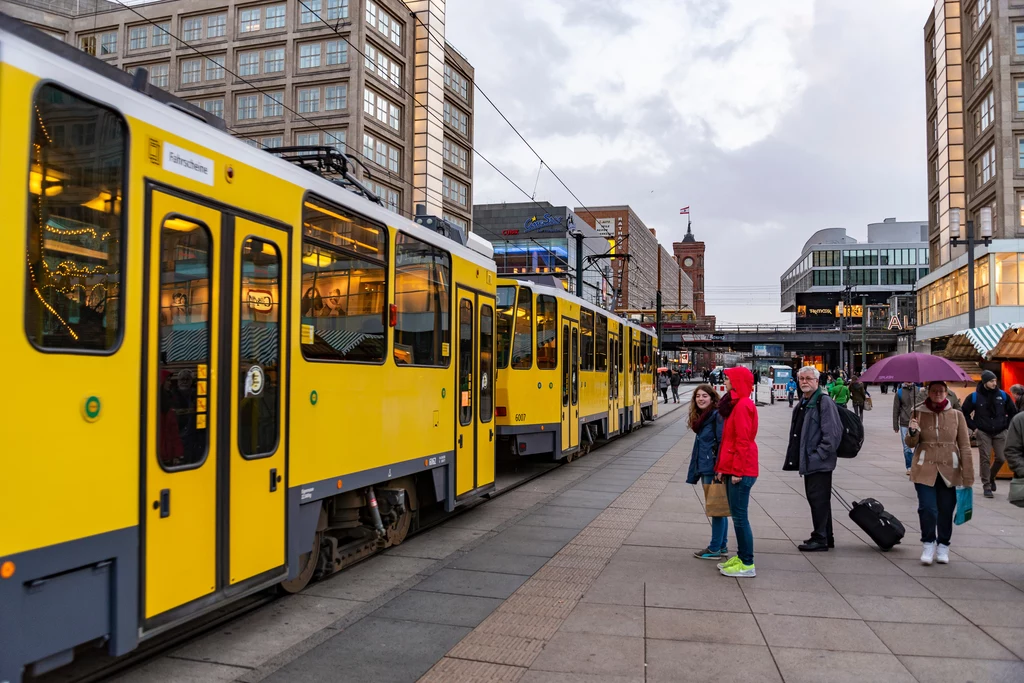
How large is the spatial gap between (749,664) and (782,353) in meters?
123

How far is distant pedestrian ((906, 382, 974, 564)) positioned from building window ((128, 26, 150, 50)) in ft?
150

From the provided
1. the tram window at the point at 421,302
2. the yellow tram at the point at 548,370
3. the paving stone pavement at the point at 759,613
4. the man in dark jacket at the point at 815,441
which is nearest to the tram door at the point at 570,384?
the yellow tram at the point at 548,370

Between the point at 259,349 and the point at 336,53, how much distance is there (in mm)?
38825

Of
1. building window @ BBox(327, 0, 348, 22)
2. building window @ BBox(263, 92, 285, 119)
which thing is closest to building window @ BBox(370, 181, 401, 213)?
building window @ BBox(263, 92, 285, 119)

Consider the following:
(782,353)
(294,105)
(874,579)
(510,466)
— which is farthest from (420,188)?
(782,353)

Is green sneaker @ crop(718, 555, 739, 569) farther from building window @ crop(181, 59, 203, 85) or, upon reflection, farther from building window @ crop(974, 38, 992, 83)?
building window @ crop(974, 38, 992, 83)

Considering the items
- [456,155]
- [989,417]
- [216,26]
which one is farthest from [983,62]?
[216,26]

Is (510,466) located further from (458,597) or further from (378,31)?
(378,31)

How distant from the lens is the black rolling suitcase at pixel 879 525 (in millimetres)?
7957

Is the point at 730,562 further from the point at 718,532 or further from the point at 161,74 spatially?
the point at 161,74

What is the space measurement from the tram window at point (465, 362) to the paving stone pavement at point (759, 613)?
193cm

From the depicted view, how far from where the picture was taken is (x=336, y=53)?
4056 centimetres

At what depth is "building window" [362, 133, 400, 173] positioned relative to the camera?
40812 millimetres

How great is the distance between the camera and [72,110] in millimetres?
3836
